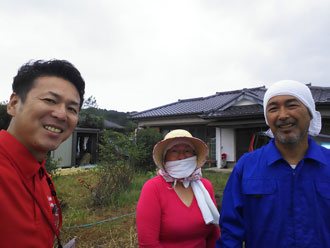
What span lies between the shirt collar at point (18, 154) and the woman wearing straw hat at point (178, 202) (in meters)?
0.89

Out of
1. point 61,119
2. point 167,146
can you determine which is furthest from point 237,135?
point 61,119

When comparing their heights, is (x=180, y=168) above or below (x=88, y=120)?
below

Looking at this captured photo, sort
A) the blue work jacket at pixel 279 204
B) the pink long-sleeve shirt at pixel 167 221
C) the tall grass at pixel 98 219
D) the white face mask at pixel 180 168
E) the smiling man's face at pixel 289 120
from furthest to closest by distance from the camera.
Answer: the tall grass at pixel 98 219, the white face mask at pixel 180 168, the pink long-sleeve shirt at pixel 167 221, the smiling man's face at pixel 289 120, the blue work jacket at pixel 279 204

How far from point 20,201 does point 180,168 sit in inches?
48.0

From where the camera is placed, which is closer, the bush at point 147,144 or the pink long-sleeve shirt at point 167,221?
the pink long-sleeve shirt at point 167,221

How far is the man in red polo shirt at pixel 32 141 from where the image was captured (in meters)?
1.00

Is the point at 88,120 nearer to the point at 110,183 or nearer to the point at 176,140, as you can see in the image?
the point at 110,183

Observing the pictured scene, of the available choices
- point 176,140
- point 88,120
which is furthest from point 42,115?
point 88,120

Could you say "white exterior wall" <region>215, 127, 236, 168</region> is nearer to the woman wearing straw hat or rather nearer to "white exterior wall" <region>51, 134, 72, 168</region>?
"white exterior wall" <region>51, 134, 72, 168</region>

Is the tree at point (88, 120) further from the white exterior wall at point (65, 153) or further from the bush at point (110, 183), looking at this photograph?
the bush at point (110, 183)

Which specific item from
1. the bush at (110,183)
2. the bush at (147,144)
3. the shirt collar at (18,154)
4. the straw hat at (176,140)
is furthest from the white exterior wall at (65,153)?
the shirt collar at (18,154)

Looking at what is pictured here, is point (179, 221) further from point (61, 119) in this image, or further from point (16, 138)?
point (16, 138)

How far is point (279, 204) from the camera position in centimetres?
146

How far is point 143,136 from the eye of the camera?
30.6 feet
